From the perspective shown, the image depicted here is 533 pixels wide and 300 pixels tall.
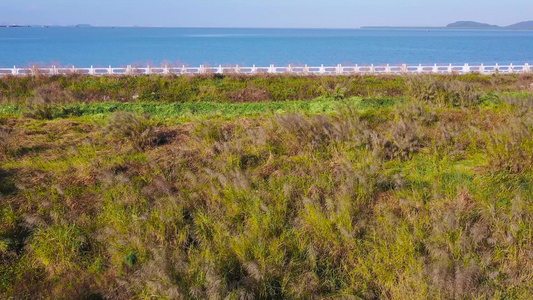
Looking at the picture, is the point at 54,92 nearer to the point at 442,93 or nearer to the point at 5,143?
the point at 5,143

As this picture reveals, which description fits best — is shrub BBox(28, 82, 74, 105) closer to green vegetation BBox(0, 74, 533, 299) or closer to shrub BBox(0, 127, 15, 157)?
green vegetation BBox(0, 74, 533, 299)

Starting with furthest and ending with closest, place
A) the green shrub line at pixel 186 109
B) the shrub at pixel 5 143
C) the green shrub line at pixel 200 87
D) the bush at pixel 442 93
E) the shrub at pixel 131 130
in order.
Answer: the green shrub line at pixel 200 87, the bush at pixel 442 93, the green shrub line at pixel 186 109, the shrub at pixel 131 130, the shrub at pixel 5 143

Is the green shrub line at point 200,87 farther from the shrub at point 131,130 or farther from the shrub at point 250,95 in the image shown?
the shrub at point 131,130

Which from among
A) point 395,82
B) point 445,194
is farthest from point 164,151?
point 395,82

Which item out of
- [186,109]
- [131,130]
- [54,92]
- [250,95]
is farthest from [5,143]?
[54,92]

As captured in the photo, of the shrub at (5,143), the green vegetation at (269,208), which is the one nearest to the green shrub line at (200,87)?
the shrub at (5,143)

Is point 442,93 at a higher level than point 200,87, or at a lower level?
lower

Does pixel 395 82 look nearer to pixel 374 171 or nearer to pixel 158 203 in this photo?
pixel 374 171
